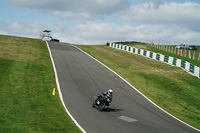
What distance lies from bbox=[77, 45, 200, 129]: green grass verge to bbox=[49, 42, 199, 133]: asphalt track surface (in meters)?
1.61

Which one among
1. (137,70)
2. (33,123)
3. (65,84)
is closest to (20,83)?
(65,84)

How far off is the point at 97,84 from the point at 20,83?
7271 mm

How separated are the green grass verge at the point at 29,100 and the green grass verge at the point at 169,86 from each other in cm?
921

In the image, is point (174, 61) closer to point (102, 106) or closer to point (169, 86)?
point (169, 86)

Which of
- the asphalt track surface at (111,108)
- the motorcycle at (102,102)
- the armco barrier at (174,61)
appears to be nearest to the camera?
the asphalt track surface at (111,108)

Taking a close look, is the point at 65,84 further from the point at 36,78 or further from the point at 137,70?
the point at 137,70

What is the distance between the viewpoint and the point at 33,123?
534 inches

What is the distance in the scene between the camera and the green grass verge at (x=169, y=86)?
21031mm

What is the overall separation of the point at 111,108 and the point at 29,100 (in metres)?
6.01

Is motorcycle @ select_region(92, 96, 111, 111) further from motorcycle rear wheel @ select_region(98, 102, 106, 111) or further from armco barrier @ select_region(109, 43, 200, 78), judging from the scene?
armco barrier @ select_region(109, 43, 200, 78)

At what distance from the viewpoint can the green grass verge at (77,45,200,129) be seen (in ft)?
69.0

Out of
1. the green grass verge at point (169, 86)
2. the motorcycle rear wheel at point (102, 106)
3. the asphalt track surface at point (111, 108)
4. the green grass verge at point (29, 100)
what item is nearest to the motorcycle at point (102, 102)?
the motorcycle rear wheel at point (102, 106)

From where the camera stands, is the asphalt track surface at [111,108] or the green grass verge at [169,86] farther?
the green grass verge at [169,86]

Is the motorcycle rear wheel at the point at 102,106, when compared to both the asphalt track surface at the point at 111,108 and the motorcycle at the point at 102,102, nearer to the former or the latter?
the motorcycle at the point at 102,102
